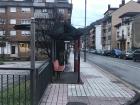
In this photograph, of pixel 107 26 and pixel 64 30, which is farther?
pixel 107 26

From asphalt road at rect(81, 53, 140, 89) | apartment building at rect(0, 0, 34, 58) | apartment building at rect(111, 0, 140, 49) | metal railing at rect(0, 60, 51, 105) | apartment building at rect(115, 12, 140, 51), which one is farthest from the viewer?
apartment building at rect(111, 0, 140, 49)

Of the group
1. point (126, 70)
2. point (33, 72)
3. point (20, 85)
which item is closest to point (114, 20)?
point (126, 70)

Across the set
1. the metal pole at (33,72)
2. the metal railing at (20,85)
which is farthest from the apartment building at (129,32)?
the metal pole at (33,72)

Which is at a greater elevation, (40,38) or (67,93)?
(40,38)

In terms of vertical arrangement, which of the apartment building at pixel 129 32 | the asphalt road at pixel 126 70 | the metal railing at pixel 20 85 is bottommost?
the asphalt road at pixel 126 70

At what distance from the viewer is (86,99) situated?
37.3 ft

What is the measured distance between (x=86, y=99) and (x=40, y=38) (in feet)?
51.3

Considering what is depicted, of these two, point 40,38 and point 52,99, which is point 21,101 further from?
point 40,38

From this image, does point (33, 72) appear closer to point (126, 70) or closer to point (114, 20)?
point (126, 70)

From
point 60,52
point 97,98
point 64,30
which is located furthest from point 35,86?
point 60,52

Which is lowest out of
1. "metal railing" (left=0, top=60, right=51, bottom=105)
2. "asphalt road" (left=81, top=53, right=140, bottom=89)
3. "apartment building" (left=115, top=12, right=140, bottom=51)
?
"asphalt road" (left=81, top=53, right=140, bottom=89)

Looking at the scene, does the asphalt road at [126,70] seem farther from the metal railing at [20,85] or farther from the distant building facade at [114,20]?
the distant building facade at [114,20]

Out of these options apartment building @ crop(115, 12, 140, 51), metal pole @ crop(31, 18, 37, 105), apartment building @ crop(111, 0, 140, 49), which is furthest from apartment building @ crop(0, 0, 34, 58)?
metal pole @ crop(31, 18, 37, 105)

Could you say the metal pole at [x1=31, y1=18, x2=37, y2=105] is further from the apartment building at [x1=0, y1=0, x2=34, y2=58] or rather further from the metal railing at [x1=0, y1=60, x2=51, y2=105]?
the apartment building at [x1=0, y1=0, x2=34, y2=58]
